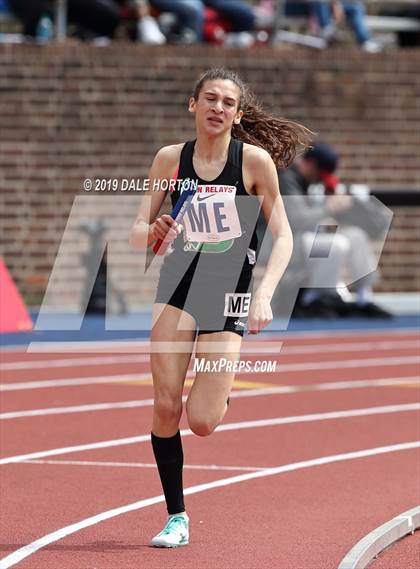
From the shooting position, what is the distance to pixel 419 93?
19.8 m

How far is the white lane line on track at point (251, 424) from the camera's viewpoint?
8469 millimetres

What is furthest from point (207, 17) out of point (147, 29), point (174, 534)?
point (174, 534)

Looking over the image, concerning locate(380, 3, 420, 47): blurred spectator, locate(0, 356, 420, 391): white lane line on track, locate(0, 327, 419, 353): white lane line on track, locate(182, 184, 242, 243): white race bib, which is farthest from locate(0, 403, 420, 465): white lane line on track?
locate(380, 3, 420, 47): blurred spectator

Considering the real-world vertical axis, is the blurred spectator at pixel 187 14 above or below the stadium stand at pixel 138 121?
above

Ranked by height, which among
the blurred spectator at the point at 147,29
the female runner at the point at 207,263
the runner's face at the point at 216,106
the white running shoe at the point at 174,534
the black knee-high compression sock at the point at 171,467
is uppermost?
the runner's face at the point at 216,106

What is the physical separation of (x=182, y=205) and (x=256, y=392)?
560 cm

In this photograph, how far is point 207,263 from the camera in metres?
6.12

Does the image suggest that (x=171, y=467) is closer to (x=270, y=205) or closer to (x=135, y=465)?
(x=270, y=205)

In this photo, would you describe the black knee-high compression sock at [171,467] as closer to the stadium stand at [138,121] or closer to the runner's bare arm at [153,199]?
the runner's bare arm at [153,199]

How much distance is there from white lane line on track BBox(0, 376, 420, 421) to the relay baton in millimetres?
4112

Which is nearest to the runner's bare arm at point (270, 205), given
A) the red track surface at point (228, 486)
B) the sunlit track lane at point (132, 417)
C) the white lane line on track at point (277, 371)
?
the red track surface at point (228, 486)

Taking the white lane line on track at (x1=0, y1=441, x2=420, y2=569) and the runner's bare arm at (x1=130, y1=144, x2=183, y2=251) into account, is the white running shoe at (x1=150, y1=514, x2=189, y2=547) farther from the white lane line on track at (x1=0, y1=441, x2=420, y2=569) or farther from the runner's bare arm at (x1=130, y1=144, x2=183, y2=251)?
the runner's bare arm at (x1=130, y1=144, x2=183, y2=251)

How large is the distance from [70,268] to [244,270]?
1218 cm

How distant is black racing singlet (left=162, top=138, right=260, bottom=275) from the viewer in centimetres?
599
